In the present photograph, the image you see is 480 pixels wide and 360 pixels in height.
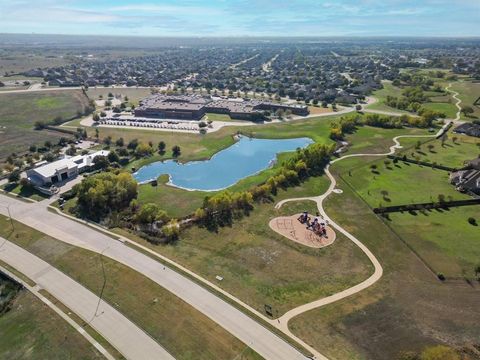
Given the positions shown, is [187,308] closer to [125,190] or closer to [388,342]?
[388,342]

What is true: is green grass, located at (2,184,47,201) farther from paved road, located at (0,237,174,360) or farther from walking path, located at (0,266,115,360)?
walking path, located at (0,266,115,360)

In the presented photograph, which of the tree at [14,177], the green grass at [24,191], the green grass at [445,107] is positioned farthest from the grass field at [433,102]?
the tree at [14,177]

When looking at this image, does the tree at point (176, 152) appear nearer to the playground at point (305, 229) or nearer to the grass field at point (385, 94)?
the playground at point (305, 229)

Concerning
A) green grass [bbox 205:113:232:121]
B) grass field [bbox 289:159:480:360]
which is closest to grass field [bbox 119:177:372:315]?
grass field [bbox 289:159:480:360]

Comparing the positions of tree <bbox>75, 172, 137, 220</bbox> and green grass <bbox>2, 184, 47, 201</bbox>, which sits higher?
tree <bbox>75, 172, 137, 220</bbox>

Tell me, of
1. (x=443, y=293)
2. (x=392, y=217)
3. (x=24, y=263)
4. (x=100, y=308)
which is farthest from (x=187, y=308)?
(x=392, y=217)

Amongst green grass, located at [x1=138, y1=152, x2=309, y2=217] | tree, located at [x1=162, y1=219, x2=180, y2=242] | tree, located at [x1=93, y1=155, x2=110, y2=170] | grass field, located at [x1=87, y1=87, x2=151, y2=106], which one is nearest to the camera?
tree, located at [x1=162, y1=219, x2=180, y2=242]
